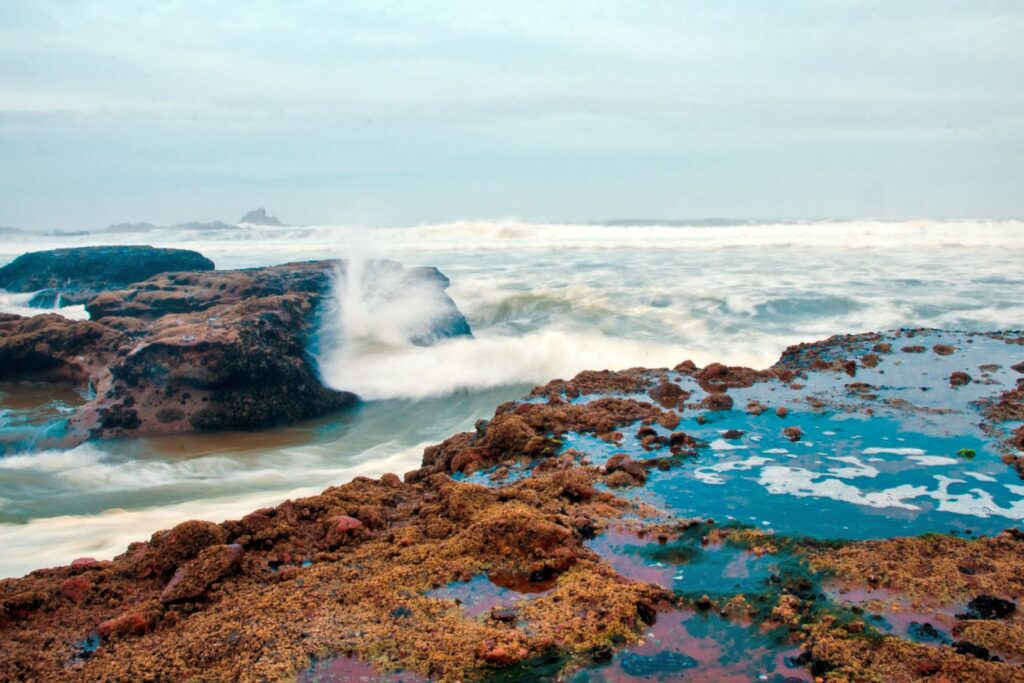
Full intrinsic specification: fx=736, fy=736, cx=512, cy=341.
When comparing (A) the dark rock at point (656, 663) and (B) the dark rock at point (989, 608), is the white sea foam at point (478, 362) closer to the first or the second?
(A) the dark rock at point (656, 663)

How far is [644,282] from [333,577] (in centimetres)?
1921

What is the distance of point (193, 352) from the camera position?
8.47m

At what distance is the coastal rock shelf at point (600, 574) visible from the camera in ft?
8.87

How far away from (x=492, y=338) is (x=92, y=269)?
38.5ft

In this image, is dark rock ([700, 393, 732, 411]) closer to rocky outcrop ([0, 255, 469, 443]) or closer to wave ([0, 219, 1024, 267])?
rocky outcrop ([0, 255, 469, 443])

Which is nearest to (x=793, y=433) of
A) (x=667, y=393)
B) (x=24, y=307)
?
(x=667, y=393)

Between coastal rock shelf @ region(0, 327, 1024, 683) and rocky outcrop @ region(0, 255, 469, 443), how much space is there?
4074 mm

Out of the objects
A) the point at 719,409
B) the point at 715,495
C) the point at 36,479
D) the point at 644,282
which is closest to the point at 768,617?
the point at 715,495

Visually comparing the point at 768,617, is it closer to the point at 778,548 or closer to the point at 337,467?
the point at 778,548

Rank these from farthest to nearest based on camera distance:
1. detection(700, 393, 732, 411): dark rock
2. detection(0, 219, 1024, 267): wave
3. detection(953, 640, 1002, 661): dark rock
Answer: detection(0, 219, 1024, 267): wave, detection(700, 393, 732, 411): dark rock, detection(953, 640, 1002, 661): dark rock

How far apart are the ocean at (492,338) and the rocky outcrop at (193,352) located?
32 cm

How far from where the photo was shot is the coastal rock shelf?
8.87ft

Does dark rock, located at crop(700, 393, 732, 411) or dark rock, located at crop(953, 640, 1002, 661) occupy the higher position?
dark rock, located at crop(700, 393, 732, 411)

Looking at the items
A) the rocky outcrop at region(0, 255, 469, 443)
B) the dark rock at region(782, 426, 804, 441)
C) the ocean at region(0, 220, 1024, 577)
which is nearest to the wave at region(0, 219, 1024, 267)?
the ocean at region(0, 220, 1024, 577)
